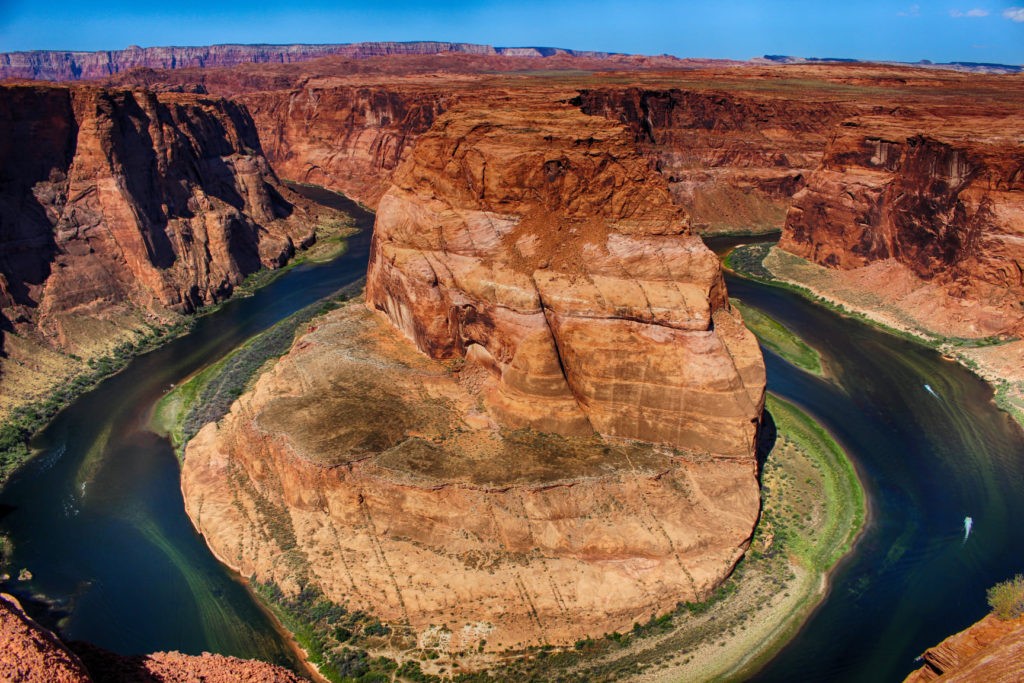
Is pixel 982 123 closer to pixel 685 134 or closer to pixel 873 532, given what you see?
pixel 685 134

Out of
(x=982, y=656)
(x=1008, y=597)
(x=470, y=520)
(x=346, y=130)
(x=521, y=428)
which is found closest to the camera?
(x=982, y=656)

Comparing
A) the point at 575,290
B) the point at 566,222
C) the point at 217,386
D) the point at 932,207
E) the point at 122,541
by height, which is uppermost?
the point at 932,207

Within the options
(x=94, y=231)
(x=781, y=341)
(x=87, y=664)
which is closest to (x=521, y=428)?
(x=87, y=664)

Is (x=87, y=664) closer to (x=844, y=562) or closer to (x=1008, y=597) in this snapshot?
(x=844, y=562)

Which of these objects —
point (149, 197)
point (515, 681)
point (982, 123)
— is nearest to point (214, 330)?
point (149, 197)

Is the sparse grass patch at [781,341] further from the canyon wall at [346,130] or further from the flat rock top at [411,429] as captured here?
the canyon wall at [346,130]

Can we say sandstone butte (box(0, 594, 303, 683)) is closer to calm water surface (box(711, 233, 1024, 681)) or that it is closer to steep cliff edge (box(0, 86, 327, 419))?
calm water surface (box(711, 233, 1024, 681))

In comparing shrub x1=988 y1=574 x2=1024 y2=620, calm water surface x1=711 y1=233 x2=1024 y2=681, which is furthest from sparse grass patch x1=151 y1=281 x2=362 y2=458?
shrub x1=988 y1=574 x2=1024 y2=620
